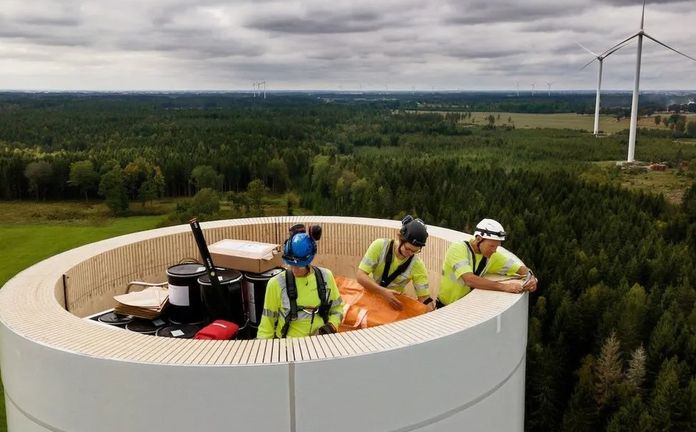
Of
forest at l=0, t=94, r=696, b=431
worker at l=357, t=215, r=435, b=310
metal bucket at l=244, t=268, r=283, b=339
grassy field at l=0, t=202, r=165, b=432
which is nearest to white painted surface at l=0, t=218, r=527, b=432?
worker at l=357, t=215, r=435, b=310

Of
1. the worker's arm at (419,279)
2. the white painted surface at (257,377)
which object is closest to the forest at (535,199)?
the worker's arm at (419,279)

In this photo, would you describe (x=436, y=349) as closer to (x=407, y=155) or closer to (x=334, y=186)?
(x=334, y=186)

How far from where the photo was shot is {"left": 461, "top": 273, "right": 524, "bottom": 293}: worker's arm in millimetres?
9148

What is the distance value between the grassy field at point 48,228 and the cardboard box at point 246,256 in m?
57.5

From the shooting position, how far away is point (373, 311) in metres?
9.77

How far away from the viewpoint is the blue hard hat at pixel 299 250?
294 inches

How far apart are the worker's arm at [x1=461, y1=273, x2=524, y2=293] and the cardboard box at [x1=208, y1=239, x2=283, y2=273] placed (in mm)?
3766

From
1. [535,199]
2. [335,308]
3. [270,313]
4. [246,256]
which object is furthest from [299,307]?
[535,199]

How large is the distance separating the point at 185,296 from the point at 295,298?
3425mm

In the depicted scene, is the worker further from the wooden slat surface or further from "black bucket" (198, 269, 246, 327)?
"black bucket" (198, 269, 246, 327)

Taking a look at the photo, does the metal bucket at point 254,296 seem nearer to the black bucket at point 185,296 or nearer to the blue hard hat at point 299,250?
the black bucket at point 185,296

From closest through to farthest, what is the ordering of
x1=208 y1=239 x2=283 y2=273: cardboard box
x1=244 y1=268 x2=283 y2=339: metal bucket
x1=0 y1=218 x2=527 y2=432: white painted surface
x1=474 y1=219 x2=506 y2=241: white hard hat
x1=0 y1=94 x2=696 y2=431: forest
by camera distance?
x1=0 y1=218 x2=527 y2=432: white painted surface, x1=474 y1=219 x2=506 y2=241: white hard hat, x1=244 y1=268 x2=283 y2=339: metal bucket, x1=208 y1=239 x2=283 y2=273: cardboard box, x1=0 y1=94 x2=696 y2=431: forest

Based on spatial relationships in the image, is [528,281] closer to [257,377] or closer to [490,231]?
[490,231]

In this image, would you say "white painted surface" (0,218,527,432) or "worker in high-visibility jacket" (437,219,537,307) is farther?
"worker in high-visibility jacket" (437,219,537,307)
